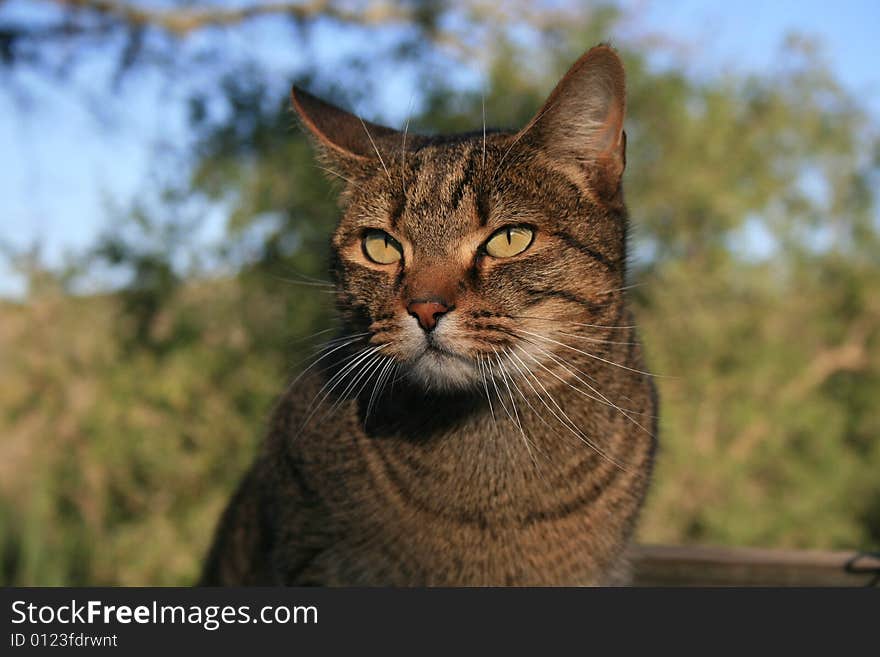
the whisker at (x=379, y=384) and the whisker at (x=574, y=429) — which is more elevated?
the whisker at (x=379, y=384)

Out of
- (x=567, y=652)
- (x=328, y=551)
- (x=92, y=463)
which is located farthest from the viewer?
(x=92, y=463)

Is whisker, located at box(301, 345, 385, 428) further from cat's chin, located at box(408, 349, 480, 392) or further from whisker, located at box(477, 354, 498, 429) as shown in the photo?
whisker, located at box(477, 354, 498, 429)

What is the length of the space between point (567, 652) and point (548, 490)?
1.34ft

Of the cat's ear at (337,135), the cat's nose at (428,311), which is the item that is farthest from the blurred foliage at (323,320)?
the cat's nose at (428,311)

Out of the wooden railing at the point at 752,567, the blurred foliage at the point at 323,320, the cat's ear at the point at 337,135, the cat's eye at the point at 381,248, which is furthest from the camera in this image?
the blurred foliage at the point at 323,320

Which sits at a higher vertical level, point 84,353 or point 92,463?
point 84,353

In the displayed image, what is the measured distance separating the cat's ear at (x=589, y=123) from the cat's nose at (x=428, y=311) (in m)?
0.49

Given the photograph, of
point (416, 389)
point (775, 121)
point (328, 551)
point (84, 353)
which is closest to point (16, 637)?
point (328, 551)

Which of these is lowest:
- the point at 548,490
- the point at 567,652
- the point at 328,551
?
the point at 567,652

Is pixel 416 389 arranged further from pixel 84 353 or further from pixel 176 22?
pixel 84 353

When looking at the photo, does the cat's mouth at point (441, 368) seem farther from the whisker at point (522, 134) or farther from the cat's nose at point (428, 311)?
the whisker at point (522, 134)

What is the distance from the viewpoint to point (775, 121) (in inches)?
202

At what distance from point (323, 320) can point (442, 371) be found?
2004 millimetres

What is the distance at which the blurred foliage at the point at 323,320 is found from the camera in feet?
13.8
